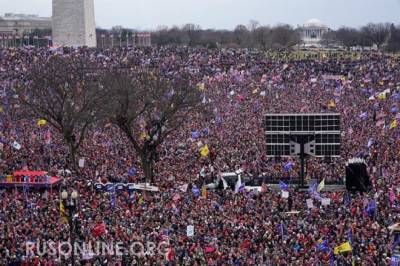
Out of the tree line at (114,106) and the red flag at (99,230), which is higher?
the tree line at (114,106)

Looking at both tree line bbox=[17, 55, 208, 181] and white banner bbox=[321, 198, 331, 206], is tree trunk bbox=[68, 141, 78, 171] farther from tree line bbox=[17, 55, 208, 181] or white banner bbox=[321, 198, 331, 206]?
white banner bbox=[321, 198, 331, 206]

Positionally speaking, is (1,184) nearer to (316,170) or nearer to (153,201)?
(153,201)

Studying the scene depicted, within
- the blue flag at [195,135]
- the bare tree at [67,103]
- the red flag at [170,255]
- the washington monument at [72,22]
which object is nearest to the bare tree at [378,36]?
the washington monument at [72,22]

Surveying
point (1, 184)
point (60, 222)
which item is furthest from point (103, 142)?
point (60, 222)

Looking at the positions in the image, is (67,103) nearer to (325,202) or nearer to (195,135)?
(195,135)

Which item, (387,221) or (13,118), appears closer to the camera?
(387,221)

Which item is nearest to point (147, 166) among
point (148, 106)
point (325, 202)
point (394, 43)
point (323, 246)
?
point (148, 106)

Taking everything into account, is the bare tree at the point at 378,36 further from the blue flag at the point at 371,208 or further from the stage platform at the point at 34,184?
the blue flag at the point at 371,208
